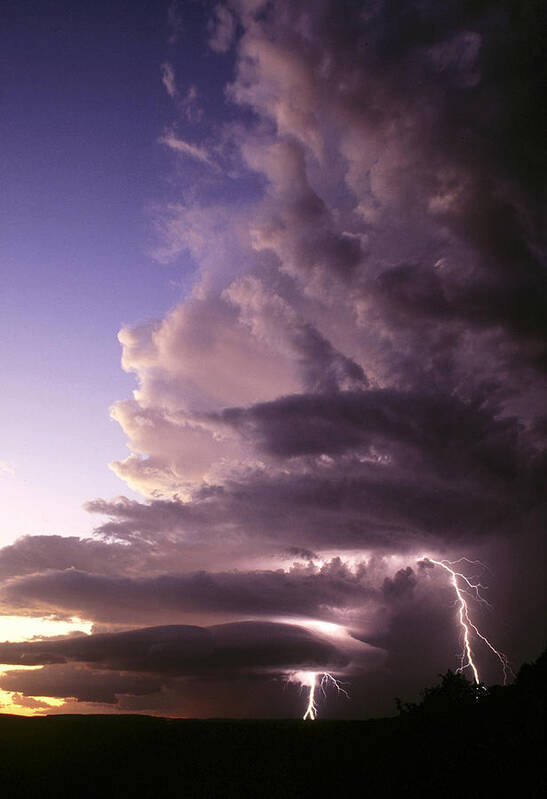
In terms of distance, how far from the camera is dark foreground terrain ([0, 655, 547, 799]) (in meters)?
27.5

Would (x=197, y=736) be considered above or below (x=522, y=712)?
below

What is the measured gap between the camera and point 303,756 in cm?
3734

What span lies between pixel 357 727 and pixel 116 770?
2036 centimetres

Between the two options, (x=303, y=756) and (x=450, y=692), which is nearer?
(x=303, y=756)

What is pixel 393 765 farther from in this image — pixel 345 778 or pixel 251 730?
pixel 251 730

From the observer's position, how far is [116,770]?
3941 cm

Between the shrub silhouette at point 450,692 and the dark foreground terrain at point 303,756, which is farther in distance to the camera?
the shrub silhouette at point 450,692

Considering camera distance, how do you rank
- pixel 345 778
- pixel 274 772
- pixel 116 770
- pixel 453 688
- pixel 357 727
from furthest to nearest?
pixel 453 688
pixel 357 727
pixel 116 770
pixel 274 772
pixel 345 778

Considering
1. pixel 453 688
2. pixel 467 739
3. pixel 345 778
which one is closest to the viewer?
pixel 467 739

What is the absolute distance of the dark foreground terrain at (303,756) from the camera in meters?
27.5

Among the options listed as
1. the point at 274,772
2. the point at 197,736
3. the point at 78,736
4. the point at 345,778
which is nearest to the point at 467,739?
the point at 345,778

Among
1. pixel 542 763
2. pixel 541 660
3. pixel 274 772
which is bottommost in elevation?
pixel 274 772

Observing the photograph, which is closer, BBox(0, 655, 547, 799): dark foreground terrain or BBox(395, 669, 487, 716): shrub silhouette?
BBox(0, 655, 547, 799): dark foreground terrain

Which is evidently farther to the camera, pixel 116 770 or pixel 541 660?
pixel 116 770
